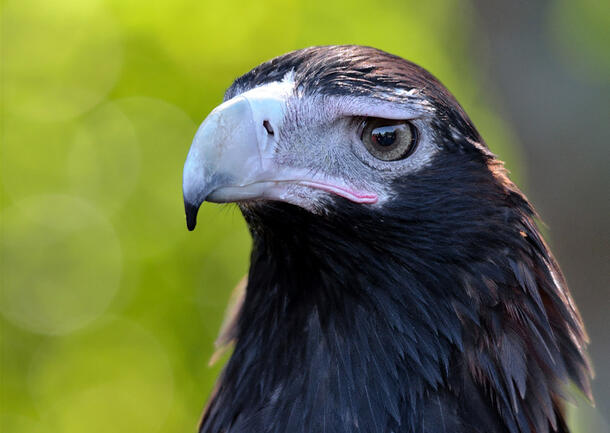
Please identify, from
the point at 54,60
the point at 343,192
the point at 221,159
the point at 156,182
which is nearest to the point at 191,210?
the point at 221,159

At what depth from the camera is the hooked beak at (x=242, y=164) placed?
1526 millimetres

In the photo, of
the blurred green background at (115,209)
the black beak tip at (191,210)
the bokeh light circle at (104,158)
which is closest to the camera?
the black beak tip at (191,210)

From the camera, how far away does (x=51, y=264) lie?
5.35 meters

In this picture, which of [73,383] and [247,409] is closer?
[247,409]

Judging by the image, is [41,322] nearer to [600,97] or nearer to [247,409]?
[247,409]

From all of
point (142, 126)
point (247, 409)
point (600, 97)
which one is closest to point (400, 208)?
point (247, 409)

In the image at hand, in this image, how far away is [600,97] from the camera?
6.32 meters

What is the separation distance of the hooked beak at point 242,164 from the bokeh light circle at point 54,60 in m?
3.75

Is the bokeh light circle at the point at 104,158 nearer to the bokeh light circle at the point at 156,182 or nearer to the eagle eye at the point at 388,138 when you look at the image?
the bokeh light circle at the point at 156,182

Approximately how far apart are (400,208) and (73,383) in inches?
173

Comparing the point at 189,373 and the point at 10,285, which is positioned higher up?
the point at 10,285

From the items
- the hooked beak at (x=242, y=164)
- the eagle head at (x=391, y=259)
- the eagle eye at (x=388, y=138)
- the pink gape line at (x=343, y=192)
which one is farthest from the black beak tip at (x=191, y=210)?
the eagle eye at (x=388, y=138)

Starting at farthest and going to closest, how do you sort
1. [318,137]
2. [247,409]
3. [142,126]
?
1. [142,126]
2. [247,409]
3. [318,137]

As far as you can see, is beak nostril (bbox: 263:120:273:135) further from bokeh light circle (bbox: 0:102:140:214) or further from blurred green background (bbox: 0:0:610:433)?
bokeh light circle (bbox: 0:102:140:214)
